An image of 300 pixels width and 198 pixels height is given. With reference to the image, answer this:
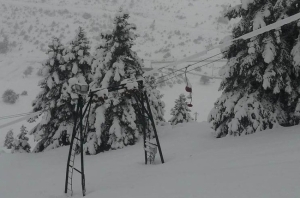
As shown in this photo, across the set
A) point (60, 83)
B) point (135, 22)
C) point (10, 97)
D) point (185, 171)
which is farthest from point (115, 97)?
point (135, 22)

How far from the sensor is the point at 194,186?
7.87m

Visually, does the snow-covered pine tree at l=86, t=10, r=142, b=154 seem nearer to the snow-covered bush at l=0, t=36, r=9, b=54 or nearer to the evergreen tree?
the evergreen tree

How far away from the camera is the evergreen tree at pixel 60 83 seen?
70.2 ft

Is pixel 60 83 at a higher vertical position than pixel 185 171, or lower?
higher

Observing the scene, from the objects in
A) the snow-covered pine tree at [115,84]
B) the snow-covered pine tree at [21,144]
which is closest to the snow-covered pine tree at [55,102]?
the snow-covered pine tree at [115,84]

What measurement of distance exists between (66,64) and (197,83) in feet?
187

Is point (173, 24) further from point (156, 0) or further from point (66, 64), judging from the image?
point (66, 64)

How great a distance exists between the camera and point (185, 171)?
9.98 metres

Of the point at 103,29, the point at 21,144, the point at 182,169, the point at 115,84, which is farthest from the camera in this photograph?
the point at 103,29

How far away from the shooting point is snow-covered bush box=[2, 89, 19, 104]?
200ft

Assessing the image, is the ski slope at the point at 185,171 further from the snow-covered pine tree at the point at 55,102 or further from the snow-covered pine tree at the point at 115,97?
the snow-covered pine tree at the point at 55,102

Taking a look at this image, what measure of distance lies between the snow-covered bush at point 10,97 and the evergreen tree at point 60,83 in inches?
1715

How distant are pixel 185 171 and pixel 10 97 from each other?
5982 cm

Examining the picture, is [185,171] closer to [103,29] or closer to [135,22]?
[103,29]
